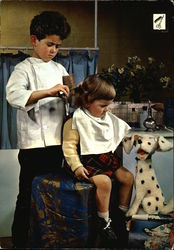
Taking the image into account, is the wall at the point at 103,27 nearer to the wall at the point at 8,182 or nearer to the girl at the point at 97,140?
the girl at the point at 97,140

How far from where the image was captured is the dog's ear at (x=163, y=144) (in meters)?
1.39

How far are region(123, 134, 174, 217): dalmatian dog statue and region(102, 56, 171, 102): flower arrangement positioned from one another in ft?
0.47

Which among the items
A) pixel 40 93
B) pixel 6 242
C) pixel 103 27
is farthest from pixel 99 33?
pixel 6 242

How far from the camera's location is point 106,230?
4.58 feet

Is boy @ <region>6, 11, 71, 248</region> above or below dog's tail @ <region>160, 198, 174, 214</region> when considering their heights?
above

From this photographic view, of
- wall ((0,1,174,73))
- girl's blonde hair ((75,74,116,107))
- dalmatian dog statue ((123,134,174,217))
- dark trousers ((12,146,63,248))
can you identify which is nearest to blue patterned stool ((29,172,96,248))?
dark trousers ((12,146,63,248))

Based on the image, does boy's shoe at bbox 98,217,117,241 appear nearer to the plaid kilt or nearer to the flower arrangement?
the plaid kilt

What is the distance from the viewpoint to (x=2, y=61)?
1367 millimetres

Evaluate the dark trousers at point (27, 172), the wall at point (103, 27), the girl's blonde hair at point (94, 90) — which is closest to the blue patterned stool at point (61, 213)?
the dark trousers at point (27, 172)

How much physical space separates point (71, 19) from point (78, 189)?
0.57 meters

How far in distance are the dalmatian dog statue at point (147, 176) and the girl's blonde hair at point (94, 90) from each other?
172 millimetres

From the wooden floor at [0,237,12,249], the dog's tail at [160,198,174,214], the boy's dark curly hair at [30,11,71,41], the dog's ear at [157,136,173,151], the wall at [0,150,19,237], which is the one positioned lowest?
the wooden floor at [0,237,12,249]

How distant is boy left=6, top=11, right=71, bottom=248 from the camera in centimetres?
133

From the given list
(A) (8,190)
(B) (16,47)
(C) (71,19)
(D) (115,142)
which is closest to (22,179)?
(A) (8,190)
